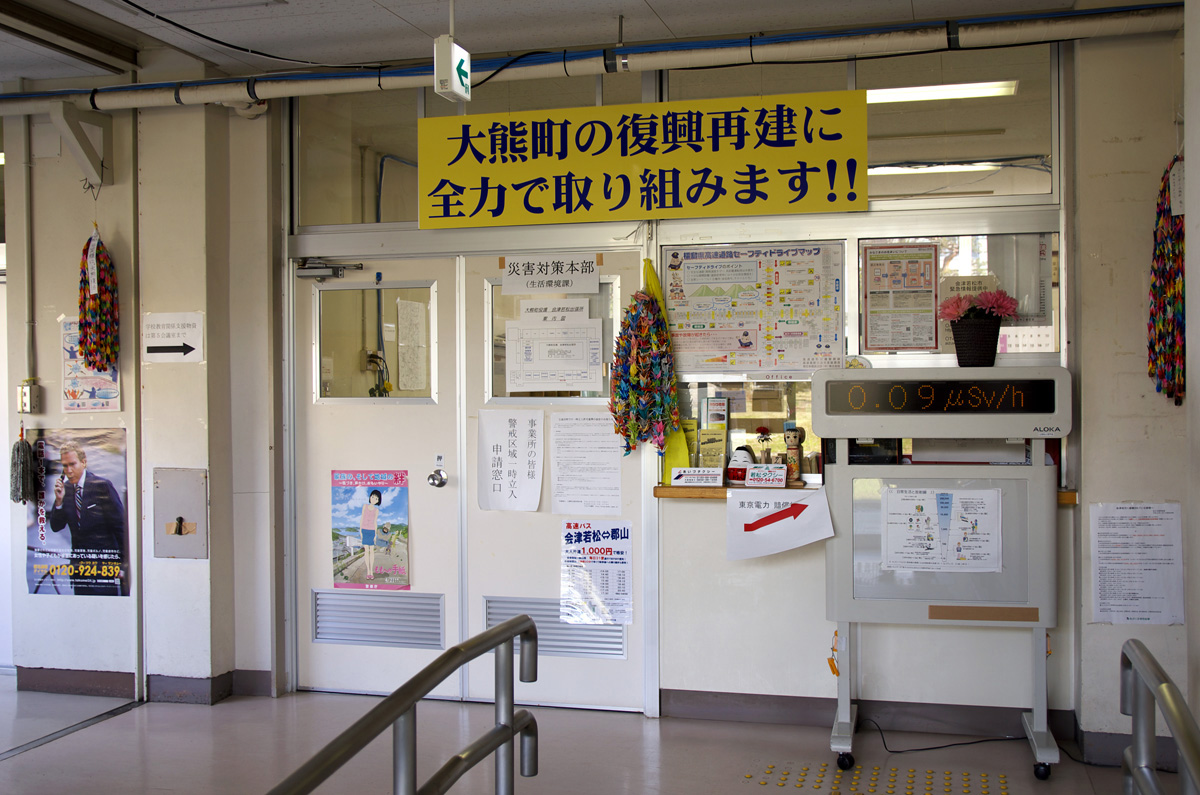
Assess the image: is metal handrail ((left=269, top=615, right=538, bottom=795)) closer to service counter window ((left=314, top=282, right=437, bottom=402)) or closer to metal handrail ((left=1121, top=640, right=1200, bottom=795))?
metal handrail ((left=1121, top=640, right=1200, bottom=795))

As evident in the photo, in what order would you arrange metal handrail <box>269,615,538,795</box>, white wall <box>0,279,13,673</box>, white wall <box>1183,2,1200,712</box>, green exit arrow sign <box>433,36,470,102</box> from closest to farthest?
metal handrail <box>269,615,538,795</box>, white wall <box>1183,2,1200,712</box>, green exit arrow sign <box>433,36,470,102</box>, white wall <box>0,279,13,673</box>

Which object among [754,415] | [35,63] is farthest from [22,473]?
[754,415]

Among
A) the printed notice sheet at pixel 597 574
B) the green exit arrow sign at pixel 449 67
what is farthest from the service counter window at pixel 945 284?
the green exit arrow sign at pixel 449 67

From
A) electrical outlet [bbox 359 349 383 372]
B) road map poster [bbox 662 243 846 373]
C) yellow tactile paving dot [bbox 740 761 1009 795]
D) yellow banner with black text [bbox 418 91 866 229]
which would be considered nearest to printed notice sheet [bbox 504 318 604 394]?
road map poster [bbox 662 243 846 373]

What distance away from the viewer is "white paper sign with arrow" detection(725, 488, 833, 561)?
3.86 m

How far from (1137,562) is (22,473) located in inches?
197

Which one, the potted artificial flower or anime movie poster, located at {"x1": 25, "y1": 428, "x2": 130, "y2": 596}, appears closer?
the potted artificial flower

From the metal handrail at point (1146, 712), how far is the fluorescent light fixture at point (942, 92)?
8.43ft

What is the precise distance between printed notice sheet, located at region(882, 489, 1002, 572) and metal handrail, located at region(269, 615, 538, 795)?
1.70 meters

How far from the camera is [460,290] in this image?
4.43 m

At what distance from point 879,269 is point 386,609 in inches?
110

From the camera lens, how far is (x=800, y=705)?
4102 mm

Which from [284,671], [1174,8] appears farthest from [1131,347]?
[284,671]

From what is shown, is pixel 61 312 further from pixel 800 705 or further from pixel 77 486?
pixel 800 705
